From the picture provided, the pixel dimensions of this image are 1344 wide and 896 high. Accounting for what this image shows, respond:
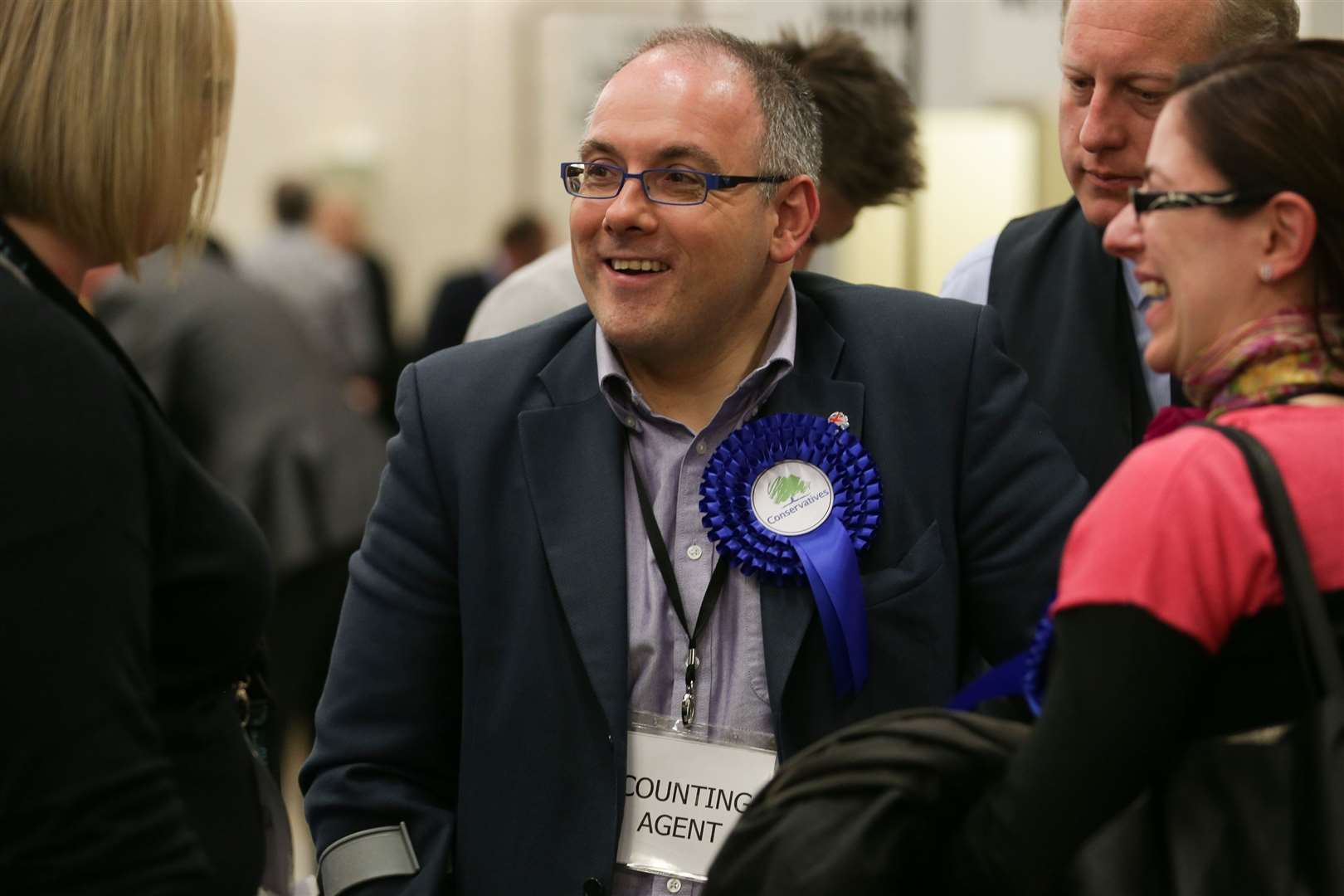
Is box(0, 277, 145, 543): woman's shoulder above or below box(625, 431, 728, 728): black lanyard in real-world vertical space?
above

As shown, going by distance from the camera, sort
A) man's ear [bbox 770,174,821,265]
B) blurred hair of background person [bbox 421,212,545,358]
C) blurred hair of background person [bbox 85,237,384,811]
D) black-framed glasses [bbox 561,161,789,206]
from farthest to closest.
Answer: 1. blurred hair of background person [bbox 421,212,545,358]
2. blurred hair of background person [bbox 85,237,384,811]
3. man's ear [bbox 770,174,821,265]
4. black-framed glasses [bbox 561,161,789,206]

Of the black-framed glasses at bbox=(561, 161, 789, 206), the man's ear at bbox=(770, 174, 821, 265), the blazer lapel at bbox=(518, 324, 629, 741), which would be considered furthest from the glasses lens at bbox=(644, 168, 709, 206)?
the blazer lapel at bbox=(518, 324, 629, 741)

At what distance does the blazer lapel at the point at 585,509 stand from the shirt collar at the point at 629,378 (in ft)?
0.06

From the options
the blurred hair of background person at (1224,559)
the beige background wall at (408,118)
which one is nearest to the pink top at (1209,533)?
the blurred hair of background person at (1224,559)

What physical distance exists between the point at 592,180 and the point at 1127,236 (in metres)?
0.90

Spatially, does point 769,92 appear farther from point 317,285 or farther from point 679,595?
point 317,285

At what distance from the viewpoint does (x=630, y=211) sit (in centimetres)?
246

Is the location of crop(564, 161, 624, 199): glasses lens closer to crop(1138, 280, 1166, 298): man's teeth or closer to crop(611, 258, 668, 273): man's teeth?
crop(611, 258, 668, 273): man's teeth

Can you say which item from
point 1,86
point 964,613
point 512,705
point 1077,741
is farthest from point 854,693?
point 1,86

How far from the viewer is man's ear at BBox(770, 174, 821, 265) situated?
261cm

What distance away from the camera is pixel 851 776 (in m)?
1.72

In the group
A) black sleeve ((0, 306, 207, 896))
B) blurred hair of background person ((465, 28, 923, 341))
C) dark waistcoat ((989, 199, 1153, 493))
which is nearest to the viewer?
black sleeve ((0, 306, 207, 896))

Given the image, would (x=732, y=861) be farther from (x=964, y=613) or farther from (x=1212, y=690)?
(x=964, y=613)

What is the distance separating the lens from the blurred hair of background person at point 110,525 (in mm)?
1626
